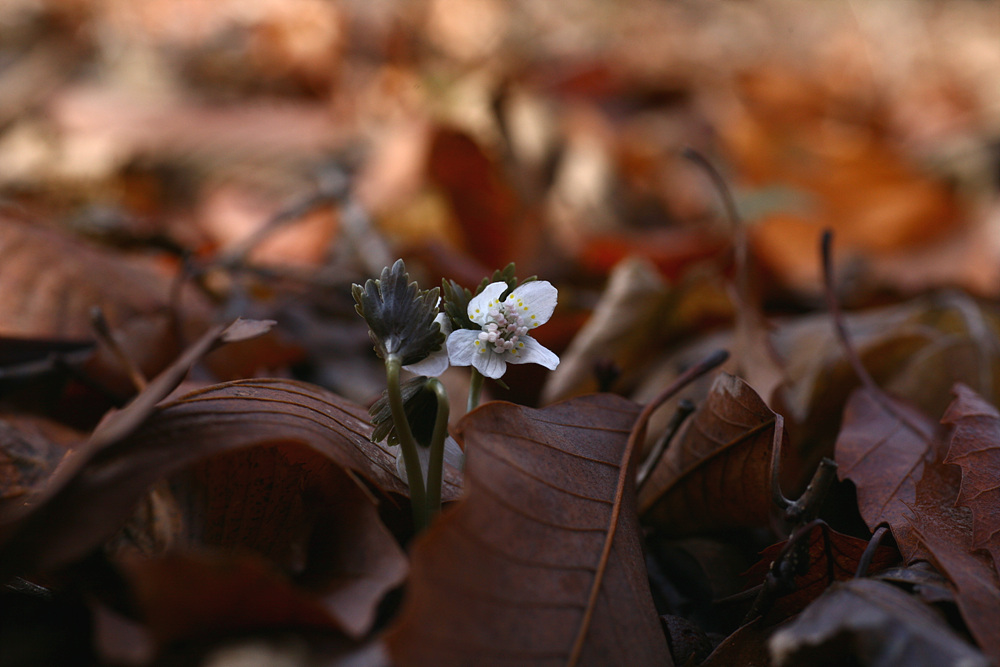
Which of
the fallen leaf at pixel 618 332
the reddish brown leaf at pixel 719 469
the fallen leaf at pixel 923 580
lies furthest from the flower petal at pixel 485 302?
the fallen leaf at pixel 618 332

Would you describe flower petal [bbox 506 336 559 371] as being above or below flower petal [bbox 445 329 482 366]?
below

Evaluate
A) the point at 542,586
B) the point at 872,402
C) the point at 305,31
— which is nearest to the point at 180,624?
the point at 542,586

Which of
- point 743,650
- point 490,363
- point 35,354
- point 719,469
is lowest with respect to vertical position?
point 743,650

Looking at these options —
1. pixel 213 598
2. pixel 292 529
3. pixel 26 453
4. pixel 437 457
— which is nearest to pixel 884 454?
pixel 437 457

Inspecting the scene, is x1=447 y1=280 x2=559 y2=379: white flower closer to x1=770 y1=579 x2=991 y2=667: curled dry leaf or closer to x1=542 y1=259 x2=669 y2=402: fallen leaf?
x1=770 y1=579 x2=991 y2=667: curled dry leaf

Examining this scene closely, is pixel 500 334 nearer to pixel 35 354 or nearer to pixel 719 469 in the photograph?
pixel 719 469

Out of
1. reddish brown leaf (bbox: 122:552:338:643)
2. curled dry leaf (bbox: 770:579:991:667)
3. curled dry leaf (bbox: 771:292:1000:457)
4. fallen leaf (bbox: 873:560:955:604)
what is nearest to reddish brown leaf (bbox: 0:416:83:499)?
reddish brown leaf (bbox: 122:552:338:643)

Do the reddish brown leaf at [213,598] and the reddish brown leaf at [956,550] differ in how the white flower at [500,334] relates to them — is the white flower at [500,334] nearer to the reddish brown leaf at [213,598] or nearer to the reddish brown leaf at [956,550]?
the reddish brown leaf at [213,598]
